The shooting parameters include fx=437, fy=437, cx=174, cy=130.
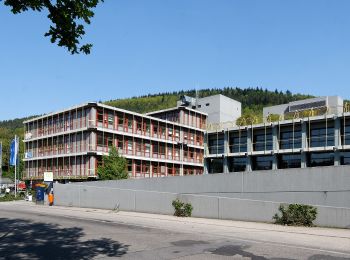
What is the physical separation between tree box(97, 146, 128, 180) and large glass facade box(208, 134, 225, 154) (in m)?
12.7

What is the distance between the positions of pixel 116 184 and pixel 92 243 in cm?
2446

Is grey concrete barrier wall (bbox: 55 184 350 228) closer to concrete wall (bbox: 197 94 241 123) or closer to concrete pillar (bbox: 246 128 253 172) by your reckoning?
concrete pillar (bbox: 246 128 253 172)

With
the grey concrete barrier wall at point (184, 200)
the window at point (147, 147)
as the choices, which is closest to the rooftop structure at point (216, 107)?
the window at point (147, 147)

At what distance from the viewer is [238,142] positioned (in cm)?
5816

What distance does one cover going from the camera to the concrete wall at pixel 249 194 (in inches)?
867

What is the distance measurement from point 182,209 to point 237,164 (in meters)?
31.7

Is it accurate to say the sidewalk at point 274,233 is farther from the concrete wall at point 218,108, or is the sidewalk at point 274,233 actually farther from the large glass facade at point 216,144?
the concrete wall at point 218,108

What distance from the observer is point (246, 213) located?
23.9 meters

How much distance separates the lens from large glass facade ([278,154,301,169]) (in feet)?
173

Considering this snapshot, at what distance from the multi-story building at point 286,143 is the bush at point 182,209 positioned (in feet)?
88.8

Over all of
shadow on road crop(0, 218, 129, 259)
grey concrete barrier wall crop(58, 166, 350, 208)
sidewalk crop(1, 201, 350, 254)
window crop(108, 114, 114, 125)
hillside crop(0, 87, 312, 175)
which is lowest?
sidewalk crop(1, 201, 350, 254)

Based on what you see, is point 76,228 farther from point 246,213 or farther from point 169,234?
point 246,213

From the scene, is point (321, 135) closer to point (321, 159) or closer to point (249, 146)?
point (321, 159)

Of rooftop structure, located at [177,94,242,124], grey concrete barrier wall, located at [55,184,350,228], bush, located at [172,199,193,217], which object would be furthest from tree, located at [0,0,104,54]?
rooftop structure, located at [177,94,242,124]
